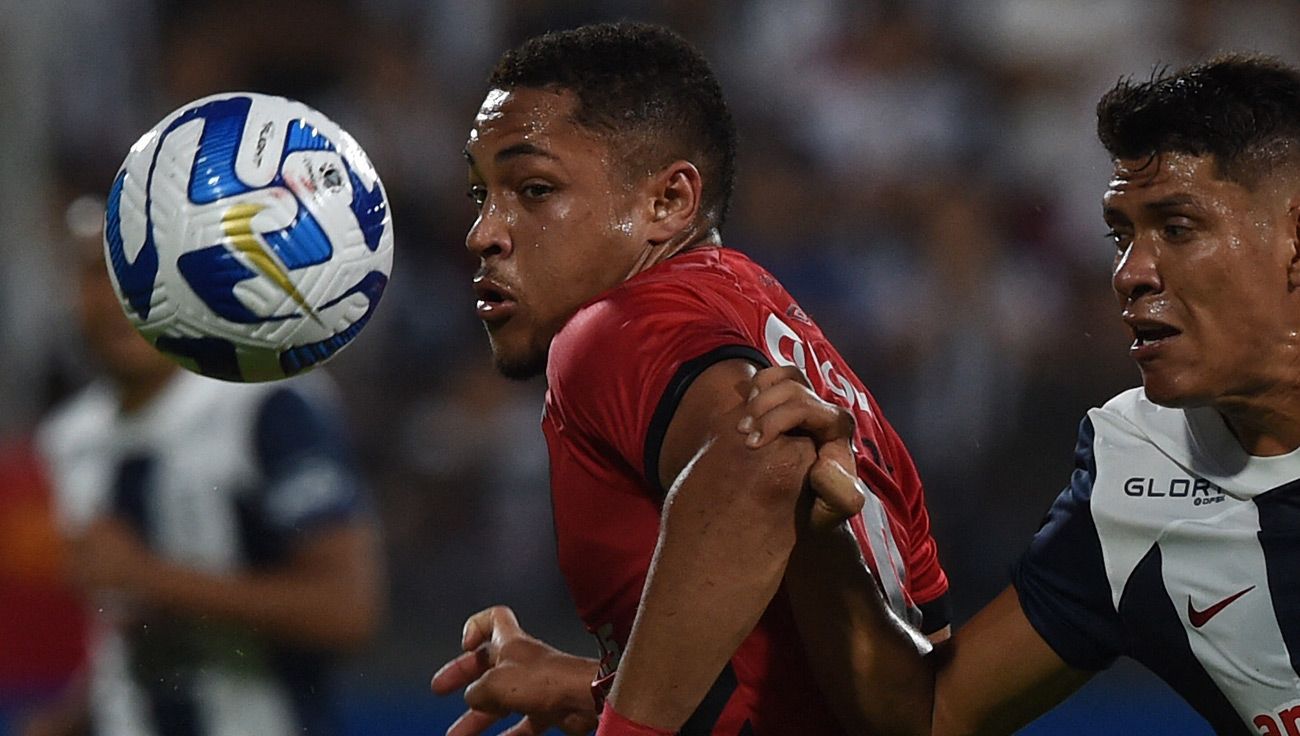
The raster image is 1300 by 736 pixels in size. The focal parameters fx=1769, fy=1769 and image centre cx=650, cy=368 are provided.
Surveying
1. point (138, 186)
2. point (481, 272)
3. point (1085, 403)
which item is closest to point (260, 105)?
point (138, 186)

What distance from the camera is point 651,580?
7.16 feet

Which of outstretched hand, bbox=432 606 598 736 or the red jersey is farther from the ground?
the red jersey

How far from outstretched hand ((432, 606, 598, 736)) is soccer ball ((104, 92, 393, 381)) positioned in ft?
1.81

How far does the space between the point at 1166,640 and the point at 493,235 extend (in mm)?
1225

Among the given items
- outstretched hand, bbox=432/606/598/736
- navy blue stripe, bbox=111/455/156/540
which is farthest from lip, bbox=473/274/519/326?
navy blue stripe, bbox=111/455/156/540

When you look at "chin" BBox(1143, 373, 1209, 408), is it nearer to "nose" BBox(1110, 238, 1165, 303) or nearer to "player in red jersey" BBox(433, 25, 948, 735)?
"nose" BBox(1110, 238, 1165, 303)

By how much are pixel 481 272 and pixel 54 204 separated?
13.5ft

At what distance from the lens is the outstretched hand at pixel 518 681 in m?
2.83

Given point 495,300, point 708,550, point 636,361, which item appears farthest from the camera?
point 495,300

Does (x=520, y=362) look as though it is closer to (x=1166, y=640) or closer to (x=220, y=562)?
(x=1166, y=640)

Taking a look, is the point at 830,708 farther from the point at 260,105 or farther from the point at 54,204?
the point at 54,204

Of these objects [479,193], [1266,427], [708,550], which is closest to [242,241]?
[479,193]

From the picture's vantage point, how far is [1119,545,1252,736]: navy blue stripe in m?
2.76

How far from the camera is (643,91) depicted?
8.93ft
